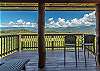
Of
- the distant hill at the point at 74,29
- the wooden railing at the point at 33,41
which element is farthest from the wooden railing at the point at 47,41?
the distant hill at the point at 74,29

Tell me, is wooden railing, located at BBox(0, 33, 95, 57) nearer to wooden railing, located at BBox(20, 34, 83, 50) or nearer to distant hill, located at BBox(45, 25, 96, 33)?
wooden railing, located at BBox(20, 34, 83, 50)

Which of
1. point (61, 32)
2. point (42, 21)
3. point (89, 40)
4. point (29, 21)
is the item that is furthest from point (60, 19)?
point (42, 21)

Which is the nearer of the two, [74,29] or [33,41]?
[33,41]

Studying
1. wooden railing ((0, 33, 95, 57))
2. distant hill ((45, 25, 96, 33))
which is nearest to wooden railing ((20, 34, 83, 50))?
wooden railing ((0, 33, 95, 57))

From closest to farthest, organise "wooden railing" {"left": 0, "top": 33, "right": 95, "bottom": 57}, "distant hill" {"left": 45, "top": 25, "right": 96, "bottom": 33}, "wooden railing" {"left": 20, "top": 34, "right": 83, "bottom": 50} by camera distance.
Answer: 1. "wooden railing" {"left": 0, "top": 33, "right": 95, "bottom": 57}
2. "wooden railing" {"left": 20, "top": 34, "right": 83, "bottom": 50}
3. "distant hill" {"left": 45, "top": 25, "right": 96, "bottom": 33}

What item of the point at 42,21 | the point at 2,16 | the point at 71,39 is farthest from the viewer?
the point at 2,16

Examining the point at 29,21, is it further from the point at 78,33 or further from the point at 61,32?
the point at 78,33

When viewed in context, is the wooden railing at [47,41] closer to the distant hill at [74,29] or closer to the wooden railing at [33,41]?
the wooden railing at [33,41]

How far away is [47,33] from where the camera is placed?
1382 cm

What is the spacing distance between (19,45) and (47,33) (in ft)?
5.45

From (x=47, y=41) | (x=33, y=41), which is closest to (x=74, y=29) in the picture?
(x=47, y=41)

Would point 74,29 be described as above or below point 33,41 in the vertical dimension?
above

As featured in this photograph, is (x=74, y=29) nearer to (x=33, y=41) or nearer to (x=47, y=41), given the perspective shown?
(x=47, y=41)

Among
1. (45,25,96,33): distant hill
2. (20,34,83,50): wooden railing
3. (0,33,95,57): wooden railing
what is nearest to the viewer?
(0,33,95,57): wooden railing
